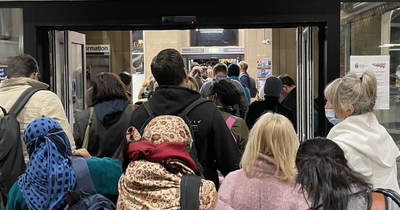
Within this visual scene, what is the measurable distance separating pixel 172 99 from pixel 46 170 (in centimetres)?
90

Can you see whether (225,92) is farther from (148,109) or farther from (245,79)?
(245,79)

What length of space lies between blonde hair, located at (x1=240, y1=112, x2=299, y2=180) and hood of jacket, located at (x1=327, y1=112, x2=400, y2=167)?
1.67ft

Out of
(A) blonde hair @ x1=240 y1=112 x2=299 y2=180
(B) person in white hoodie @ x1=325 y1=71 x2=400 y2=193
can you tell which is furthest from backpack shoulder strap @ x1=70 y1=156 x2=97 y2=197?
(B) person in white hoodie @ x1=325 y1=71 x2=400 y2=193

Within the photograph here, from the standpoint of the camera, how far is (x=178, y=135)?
198 cm

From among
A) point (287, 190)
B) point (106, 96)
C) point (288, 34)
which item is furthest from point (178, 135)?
point (288, 34)

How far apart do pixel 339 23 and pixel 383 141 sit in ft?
6.17

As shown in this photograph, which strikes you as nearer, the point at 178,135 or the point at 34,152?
the point at 178,135

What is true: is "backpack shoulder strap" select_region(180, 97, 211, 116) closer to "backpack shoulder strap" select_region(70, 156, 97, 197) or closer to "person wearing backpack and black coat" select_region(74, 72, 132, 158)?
"backpack shoulder strap" select_region(70, 156, 97, 197)

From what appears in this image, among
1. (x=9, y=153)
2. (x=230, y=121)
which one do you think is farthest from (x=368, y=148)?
(x=9, y=153)

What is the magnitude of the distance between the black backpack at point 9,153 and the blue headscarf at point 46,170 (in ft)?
3.65

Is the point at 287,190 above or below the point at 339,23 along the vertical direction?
below

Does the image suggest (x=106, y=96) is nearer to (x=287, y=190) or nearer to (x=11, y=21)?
(x=11, y=21)

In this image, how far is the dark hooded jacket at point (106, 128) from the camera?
147 inches

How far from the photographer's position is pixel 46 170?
217 cm
